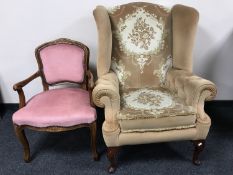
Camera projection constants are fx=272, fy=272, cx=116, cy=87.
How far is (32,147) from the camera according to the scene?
6.84ft

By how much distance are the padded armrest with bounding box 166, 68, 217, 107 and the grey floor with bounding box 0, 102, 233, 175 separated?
1.47ft

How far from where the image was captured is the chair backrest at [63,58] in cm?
207

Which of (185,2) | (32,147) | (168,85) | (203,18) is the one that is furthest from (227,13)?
(32,147)

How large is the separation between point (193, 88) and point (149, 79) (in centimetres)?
46

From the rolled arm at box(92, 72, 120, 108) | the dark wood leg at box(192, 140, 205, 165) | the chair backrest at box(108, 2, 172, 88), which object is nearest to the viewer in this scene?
the rolled arm at box(92, 72, 120, 108)

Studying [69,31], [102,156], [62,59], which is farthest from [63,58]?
[102,156]

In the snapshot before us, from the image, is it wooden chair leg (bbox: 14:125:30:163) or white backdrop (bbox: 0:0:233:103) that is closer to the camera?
wooden chair leg (bbox: 14:125:30:163)

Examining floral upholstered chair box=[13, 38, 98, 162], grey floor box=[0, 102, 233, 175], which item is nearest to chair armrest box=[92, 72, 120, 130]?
floral upholstered chair box=[13, 38, 98, 162]

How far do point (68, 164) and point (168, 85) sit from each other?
3.05 ft

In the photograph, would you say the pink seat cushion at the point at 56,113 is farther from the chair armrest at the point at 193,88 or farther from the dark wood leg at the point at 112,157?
the chair armrest at the point at 193,88

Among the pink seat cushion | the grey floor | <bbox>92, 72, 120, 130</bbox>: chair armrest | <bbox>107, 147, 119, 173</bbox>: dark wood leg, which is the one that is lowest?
the grey floor

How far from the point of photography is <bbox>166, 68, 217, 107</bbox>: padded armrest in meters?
1.66

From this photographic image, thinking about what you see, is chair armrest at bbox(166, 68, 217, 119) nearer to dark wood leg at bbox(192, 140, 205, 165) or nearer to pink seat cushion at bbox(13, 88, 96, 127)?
dark wood leg at bbox(192, 140, 205, 165)

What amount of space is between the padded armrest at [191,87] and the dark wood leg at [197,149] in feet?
0.85
